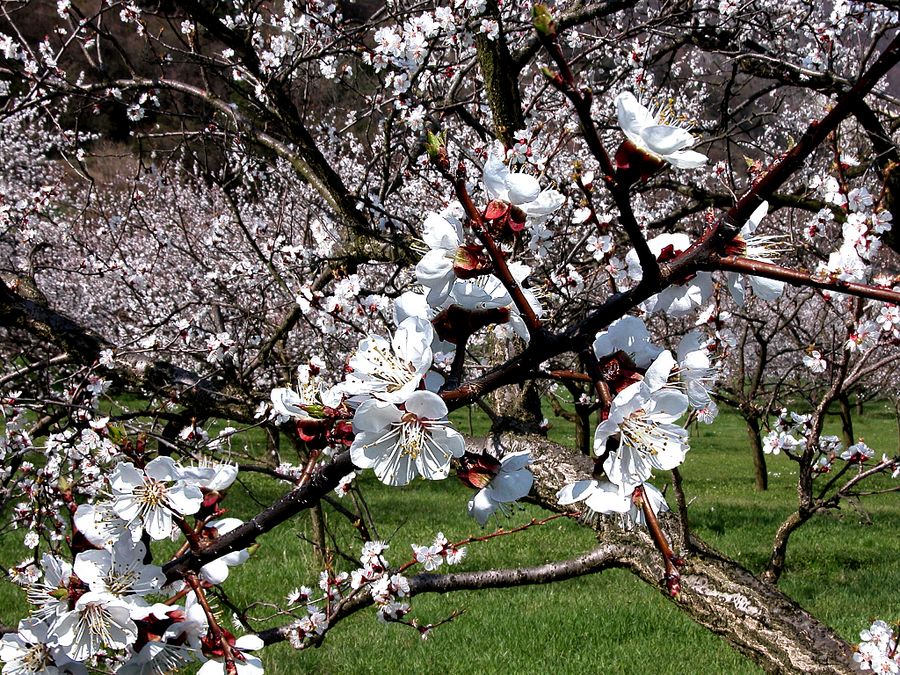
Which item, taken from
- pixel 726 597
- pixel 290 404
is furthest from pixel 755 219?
pixel 726 597

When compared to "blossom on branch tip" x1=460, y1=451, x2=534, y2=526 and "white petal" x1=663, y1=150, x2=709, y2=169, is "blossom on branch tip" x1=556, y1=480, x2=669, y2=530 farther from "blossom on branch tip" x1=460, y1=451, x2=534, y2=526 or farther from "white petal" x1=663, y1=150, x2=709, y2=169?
"white petal" x1=663, y1=150, x2=709, y2=169

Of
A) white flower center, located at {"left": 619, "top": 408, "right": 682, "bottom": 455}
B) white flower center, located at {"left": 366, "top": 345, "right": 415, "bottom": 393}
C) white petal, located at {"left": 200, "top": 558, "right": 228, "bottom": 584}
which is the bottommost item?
white petal, located at {"left": 200, "top": 558, "right": 228, "bottom": 584}

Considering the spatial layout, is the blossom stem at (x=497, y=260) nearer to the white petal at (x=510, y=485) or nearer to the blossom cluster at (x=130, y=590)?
the white petal at (x=510, y=485)

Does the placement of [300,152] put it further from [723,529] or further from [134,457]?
[723,529]

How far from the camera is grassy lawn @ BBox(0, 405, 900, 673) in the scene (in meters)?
4.13

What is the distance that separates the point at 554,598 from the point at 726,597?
4167 mm

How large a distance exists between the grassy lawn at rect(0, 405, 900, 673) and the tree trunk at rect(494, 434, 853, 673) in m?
0.63

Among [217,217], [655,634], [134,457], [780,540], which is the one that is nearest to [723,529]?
[655,634]

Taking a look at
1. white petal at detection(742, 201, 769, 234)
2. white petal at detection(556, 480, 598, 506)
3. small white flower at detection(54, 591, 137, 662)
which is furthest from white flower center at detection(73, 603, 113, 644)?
white petal at detection(742, 201, 769, 234)

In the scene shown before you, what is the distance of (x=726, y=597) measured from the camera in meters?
1.65

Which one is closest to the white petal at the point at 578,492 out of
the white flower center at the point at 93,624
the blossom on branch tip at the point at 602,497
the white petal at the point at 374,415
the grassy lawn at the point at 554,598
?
the blossom on branch tip at the point at 602,497

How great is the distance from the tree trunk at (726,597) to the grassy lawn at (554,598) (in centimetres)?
63

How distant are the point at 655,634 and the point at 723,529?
11.6 ft

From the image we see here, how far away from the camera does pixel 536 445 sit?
1979 mm
